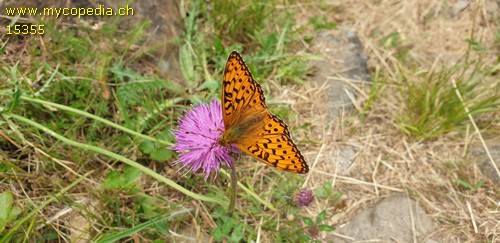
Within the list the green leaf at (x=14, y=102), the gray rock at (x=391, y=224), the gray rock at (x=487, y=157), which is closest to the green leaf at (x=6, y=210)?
the green leaf at (x=14, y=102)

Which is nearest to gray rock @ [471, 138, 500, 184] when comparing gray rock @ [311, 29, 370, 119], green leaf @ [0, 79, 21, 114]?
gray rock @ [311, 29, 370, 119]

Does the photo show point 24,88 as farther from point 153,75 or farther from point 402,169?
point 402,169

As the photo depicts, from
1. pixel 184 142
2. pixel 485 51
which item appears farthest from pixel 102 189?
pixel 485 51

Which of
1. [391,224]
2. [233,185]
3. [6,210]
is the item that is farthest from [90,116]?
[391,224]

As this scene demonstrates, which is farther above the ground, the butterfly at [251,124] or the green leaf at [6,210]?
the butterfly at [251,124]

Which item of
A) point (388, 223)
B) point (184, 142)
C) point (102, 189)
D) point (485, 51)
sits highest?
point (485, 51)

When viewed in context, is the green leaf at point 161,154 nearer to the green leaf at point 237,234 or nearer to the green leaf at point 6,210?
the green leaf at point 237,234
